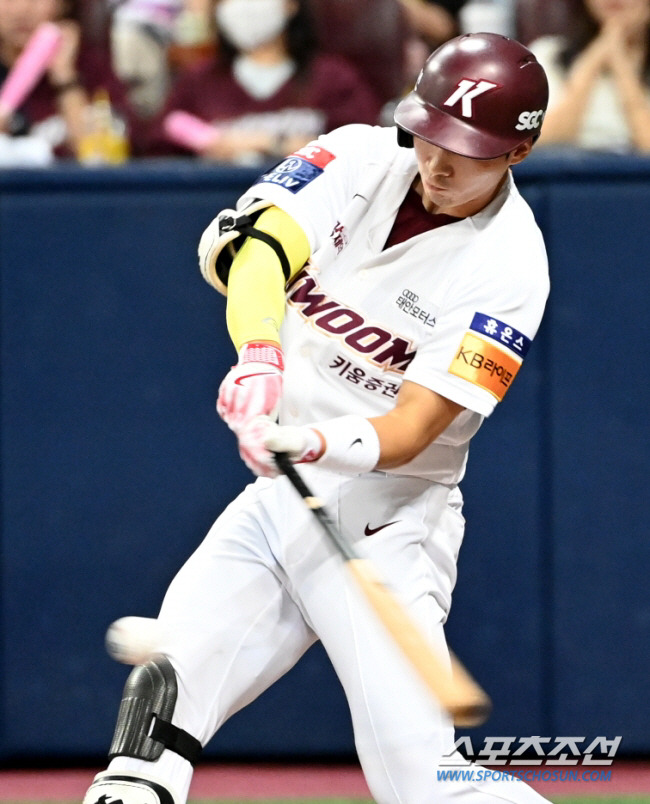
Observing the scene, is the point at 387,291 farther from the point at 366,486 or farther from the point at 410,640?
the point at 410,640

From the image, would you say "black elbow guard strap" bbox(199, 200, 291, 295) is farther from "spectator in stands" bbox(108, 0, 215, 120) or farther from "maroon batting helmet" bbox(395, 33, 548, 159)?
"spectator in stands" bbox(108, 0, 215, 120)

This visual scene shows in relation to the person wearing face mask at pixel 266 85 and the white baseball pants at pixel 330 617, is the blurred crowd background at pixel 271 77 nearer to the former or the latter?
the person wearing face mask at pixel 266 85

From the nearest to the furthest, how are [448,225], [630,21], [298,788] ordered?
[448,225] < [298,788] < [630,21]

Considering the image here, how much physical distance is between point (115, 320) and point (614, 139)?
194 centimetres

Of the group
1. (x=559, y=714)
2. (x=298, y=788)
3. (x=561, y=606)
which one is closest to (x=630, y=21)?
(x=561, y=606)

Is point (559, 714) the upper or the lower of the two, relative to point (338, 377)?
lower

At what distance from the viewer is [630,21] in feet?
14.8

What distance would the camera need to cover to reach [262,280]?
2500 millimetres

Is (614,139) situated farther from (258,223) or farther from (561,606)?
(258,223)

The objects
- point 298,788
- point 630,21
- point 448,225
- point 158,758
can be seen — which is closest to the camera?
point 158,758

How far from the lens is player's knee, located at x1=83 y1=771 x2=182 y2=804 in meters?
2.39

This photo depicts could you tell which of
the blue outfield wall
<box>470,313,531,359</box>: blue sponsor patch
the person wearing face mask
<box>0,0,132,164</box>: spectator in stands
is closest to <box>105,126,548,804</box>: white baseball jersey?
Result: <box>470,313,531,359</box>: blue sponsor patch

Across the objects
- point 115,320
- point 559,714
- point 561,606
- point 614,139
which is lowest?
point 559,714

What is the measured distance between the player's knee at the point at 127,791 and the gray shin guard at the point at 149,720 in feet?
0.14
